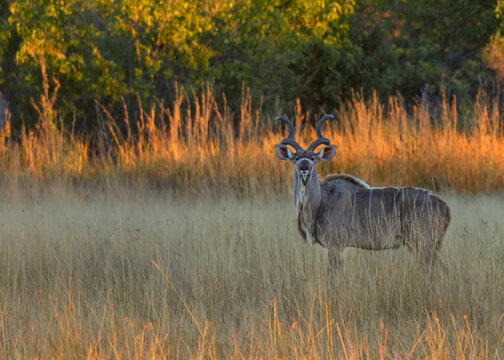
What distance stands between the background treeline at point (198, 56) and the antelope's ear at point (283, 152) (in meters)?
5.85

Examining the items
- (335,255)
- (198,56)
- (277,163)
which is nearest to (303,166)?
(335,255)

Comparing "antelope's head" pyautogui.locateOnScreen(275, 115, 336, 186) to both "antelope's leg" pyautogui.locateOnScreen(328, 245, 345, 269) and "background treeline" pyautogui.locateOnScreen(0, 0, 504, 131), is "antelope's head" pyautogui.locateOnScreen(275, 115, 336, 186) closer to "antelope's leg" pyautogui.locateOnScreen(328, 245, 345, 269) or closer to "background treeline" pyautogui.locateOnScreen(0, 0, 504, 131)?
"antelope's leg" pyautogui.locateOnScreen(328, 245, 345, 269)

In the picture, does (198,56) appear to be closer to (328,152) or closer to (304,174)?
(328,152)

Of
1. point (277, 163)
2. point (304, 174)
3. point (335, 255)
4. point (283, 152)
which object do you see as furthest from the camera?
point (277, 163)

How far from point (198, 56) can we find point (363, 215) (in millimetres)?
9548

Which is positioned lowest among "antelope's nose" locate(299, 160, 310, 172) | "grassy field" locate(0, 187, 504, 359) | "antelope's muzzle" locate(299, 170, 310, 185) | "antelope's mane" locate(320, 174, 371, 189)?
"grassy field" locate(0, 187, 504, 359)

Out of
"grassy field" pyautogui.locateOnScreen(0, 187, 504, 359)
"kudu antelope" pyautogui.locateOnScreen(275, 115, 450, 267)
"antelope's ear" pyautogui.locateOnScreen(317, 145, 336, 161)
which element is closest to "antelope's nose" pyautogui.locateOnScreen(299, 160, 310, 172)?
"kudu antelope" pyautogui.locateOnScreen(275, 115, 450, 267)

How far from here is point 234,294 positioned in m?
5.17

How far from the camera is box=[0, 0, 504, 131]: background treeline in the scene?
14.3 metres

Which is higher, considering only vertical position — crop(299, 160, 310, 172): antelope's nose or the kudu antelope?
crop(299, 160, 310, 172): antelope's nose

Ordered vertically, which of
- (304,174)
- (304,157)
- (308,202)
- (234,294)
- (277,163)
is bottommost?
(234,294)

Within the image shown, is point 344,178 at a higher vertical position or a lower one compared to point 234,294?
higher

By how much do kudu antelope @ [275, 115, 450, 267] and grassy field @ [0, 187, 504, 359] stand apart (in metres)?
0.16

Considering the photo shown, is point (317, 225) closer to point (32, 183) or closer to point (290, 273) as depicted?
point (290, 273)
